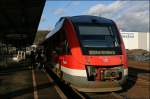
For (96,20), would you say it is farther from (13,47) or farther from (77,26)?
(13,47)

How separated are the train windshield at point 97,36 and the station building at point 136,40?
322 feet

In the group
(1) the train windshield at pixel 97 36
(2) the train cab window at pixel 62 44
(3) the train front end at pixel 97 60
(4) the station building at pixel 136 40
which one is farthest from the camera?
(4) the station building at pixel 136 40

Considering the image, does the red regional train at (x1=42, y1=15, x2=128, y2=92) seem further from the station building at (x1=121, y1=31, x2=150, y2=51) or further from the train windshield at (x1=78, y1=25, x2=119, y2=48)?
the station building at (x1=121, y1=31, x2=150, y2=51)

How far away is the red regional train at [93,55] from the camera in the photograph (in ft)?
44.8

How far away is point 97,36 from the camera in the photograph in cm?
1477

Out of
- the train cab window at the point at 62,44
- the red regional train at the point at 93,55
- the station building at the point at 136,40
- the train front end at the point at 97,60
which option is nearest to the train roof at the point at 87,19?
the red regional train at the point at 93,55

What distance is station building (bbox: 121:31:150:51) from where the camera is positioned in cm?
Answer: 11600

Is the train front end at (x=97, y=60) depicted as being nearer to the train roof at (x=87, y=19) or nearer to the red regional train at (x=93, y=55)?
the red regional train at (x=93, y=55)

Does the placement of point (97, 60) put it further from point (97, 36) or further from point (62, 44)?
point (62, 44)

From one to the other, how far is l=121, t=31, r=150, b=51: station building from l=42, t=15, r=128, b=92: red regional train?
322ft

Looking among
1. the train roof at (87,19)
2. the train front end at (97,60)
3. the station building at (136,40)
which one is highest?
the station building at (136,40)

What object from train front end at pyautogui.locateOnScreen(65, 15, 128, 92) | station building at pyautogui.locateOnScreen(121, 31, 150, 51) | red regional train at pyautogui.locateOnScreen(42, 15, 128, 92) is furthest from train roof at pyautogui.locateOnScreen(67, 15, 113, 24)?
station building at pyautogui.locateOnScreen(121, 31, 150, 51)

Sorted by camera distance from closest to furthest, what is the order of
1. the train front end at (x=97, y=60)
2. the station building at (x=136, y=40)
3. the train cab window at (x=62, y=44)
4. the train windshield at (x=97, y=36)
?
the train front end at (x=97, y=60) → the train windshield at (x=97, y=36) → the train cab window at (x=62, y=44) → the station building at (x=136, y=40)

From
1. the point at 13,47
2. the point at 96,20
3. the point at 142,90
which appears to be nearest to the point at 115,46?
the point at 96,20
